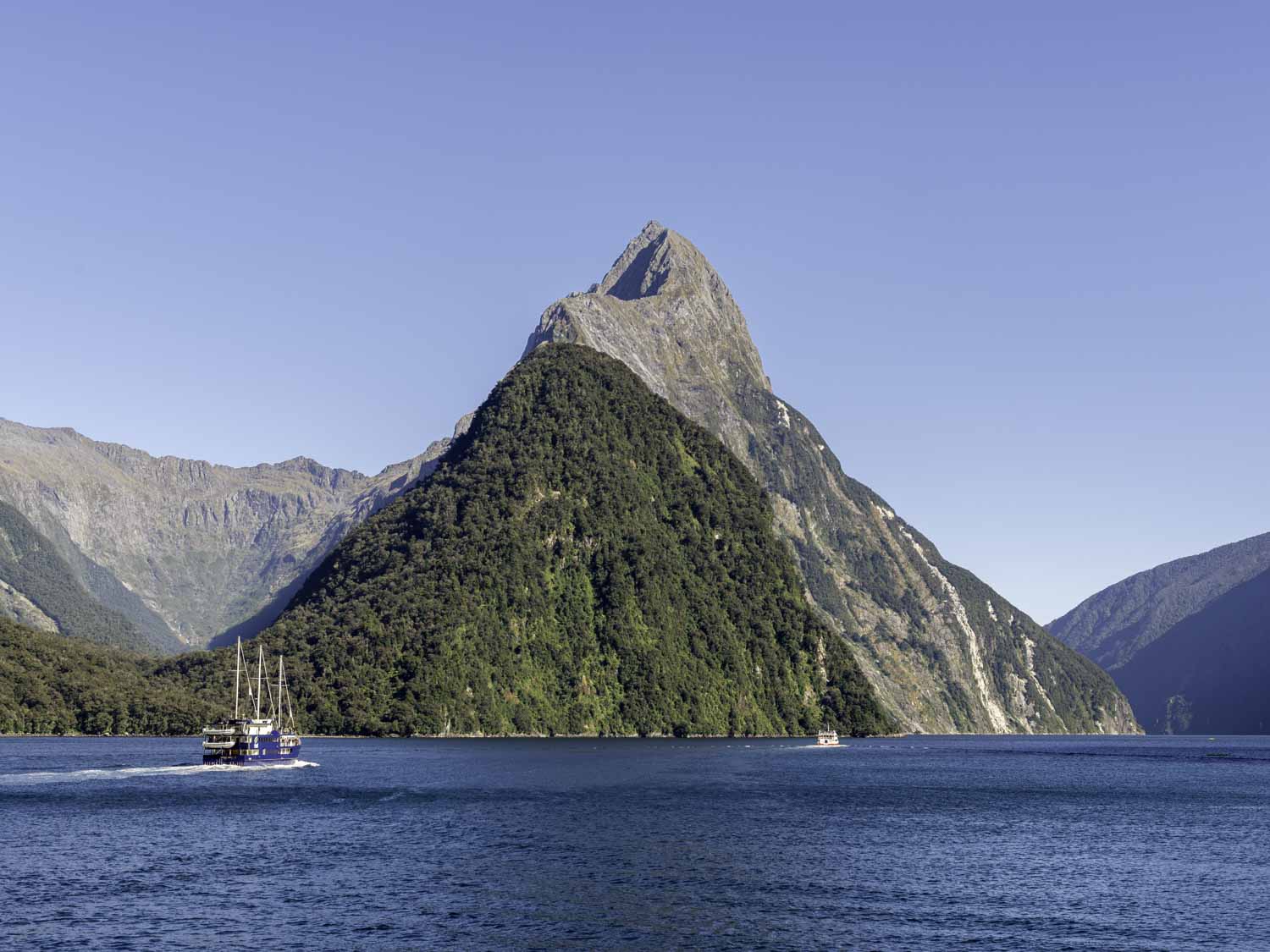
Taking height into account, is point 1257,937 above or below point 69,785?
below

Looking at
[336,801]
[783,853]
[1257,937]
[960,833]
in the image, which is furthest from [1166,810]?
[336,801]

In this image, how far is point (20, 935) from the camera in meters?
89.4

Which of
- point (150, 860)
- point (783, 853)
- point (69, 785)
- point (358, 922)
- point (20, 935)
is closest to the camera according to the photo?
point (20, 935)

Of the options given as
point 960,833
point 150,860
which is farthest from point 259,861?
point 960,833

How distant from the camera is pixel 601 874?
392 ft

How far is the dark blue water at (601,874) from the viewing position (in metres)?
95.3

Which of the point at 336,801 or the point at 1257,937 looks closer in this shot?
the point at 1257,937

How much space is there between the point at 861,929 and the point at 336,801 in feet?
315

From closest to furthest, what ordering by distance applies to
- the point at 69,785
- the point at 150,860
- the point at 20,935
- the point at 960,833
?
the point at 20,935 < the point at 150,860 < the point at 960,833 < the point at 69,785

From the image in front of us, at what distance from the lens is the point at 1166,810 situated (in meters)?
197

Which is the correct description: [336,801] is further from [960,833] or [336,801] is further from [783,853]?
[960,833]

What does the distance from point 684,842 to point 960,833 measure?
36.2 m

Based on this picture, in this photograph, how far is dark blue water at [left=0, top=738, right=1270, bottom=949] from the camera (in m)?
95.3

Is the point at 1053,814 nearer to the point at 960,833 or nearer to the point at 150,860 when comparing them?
the point at 960,833
